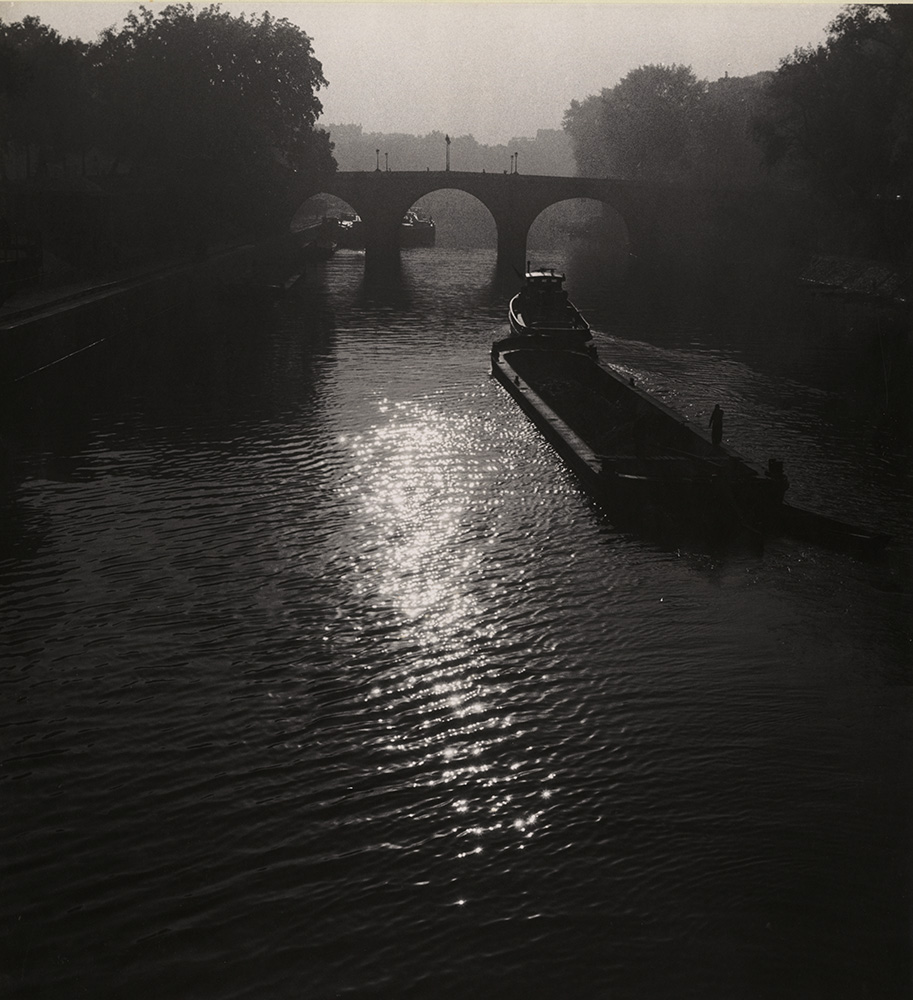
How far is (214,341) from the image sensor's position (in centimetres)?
3378

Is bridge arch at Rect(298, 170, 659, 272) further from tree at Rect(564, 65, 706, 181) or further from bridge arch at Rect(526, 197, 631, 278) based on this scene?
tree at Rect(564, 65, 706, 181)

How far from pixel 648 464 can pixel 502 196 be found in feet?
211

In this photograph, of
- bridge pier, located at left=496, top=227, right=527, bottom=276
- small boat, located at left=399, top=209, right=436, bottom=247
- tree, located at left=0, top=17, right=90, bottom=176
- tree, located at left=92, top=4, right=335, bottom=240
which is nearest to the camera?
tree, located at left=92, top=4, right=335, bottom=240

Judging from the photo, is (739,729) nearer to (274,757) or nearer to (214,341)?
(274,757)

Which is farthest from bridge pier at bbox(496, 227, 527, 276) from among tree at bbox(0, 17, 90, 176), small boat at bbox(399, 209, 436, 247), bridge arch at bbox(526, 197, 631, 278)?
tree at bbox(0, 17, 90, 176)

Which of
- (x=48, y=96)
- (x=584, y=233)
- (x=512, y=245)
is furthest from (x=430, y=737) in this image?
(x=584, y=233)

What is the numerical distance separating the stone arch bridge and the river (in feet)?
199

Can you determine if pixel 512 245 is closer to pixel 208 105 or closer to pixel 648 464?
pixel 208 105

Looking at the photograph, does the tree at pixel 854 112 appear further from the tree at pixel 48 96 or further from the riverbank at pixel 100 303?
the tree at pixel 48 96

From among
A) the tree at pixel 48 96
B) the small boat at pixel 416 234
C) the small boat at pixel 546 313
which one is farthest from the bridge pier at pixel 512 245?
the small boat at pixel 546 313

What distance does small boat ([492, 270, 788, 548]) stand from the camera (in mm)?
15688

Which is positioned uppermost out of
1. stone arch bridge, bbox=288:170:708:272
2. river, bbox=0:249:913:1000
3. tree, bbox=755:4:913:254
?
tree, bbox=755:4:913:254

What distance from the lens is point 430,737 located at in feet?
32.2

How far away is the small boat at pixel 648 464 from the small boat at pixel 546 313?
3891mm
